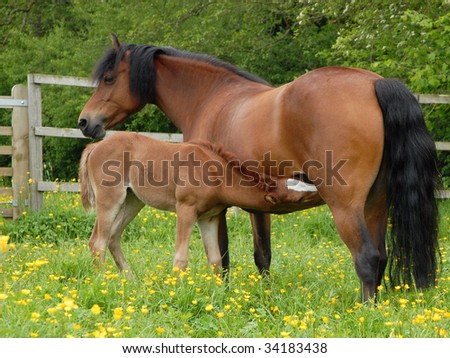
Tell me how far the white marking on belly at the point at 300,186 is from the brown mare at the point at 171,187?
0.03 metres

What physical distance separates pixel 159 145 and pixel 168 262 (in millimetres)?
1171

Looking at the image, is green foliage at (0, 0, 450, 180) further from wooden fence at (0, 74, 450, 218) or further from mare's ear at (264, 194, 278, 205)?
mare's ear at (264, 194, 278, 205)

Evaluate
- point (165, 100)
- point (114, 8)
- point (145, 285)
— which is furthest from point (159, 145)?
point (114, 8)

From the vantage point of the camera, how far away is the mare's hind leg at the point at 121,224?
19.8 ft

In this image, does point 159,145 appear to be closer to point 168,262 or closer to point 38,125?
point 168,262

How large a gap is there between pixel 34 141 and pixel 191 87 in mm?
3473

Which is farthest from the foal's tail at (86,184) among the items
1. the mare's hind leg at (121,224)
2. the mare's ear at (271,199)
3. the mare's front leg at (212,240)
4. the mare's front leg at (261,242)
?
the mare's ear at (271,199)

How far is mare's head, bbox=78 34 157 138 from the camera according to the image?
21.5 ft

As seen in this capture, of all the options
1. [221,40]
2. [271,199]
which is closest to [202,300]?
[271,199]

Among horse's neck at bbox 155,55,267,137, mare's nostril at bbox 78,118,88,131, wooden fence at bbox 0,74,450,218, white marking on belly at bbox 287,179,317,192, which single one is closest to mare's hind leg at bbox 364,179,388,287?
white marking on belly at bbox 287,179,317,192

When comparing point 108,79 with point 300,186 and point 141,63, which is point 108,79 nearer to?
point 141,63

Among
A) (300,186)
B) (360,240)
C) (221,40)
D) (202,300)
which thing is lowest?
(202,300)

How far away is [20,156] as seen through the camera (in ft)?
29.7

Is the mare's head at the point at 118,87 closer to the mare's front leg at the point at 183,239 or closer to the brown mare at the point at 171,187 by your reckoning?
the brown mare at the point at 171,187
